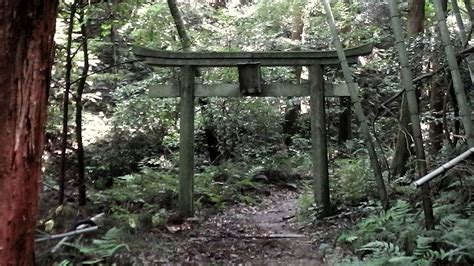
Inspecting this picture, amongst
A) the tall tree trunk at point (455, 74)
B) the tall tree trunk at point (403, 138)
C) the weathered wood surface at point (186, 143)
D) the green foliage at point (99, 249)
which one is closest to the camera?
the tall tree trunk at point (455, 74)

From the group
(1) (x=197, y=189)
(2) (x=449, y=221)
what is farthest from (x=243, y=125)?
(2) (x=449, y=221)

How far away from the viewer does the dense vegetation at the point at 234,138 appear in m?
4.77

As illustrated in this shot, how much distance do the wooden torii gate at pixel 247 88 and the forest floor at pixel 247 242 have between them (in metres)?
0.53

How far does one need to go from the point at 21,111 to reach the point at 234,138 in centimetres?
980

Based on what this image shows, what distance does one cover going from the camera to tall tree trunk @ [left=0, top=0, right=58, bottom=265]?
93.4 inches

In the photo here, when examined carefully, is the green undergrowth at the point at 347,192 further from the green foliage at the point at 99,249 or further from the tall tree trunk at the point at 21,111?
the tall tree trunk at the point at 21,111

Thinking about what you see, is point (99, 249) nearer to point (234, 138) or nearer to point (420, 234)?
point (420, 234)

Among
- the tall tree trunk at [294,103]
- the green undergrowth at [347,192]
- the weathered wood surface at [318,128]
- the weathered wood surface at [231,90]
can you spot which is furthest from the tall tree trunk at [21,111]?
the tall tree trunk at [294,103]

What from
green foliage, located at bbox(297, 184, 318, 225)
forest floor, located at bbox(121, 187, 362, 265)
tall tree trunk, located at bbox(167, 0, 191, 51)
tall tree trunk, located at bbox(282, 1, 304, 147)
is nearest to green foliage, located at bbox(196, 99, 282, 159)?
tall tree trunk, located at bbox(282, 1, 304, 147)

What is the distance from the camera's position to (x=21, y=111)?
243cm

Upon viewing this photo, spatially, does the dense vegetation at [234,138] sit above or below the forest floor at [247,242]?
above

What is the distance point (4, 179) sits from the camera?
241cm

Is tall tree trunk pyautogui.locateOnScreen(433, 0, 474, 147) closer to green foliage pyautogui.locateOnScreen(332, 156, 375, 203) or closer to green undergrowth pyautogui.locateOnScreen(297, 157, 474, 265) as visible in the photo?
green undergrowth pyautogui.locateOnScreen(297, 157, 474, 265)

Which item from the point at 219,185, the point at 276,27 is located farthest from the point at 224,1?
the point at 219,185
